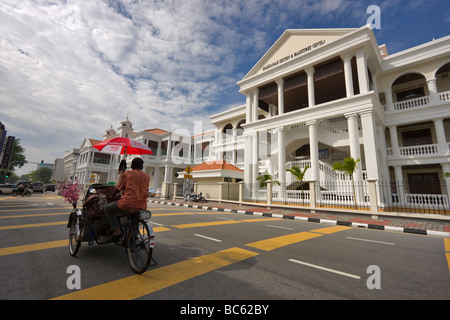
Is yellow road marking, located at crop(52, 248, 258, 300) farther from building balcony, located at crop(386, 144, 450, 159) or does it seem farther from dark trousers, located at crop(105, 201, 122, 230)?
building balcony, located at crop(386, 144, 450, 159)

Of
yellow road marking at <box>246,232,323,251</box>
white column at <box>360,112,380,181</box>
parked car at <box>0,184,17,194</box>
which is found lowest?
yellow road marking at <box>246,232,323,251</box>

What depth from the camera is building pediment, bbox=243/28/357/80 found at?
14.9 meters

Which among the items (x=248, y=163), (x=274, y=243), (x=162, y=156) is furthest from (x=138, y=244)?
(x=162, y=156)

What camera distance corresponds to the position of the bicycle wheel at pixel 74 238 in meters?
3.38

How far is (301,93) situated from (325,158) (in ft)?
20.3

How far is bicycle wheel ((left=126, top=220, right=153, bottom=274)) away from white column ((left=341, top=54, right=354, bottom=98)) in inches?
563

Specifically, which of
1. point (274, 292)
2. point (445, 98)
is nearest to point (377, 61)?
point (445, 98)

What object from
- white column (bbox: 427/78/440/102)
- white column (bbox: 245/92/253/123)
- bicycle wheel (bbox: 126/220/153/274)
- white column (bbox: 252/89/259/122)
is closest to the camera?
bicycle wheel (bbox: 126/220/153/274)

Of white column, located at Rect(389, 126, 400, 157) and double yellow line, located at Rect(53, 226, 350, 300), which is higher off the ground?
white column, located at Rect(389, 126, 400, 157)

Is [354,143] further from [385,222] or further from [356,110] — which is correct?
[385,222]

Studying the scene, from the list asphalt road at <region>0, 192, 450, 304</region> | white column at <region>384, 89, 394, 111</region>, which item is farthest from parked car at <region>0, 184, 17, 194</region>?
white column at <region>384, 89, 394, 111</region>

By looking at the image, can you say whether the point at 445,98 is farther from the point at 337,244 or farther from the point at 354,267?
the point at 354,267

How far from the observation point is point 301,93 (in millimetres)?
18562

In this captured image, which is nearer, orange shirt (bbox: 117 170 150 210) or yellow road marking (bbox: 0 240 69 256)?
orange shirt (bbox: 117 170 150 210)
